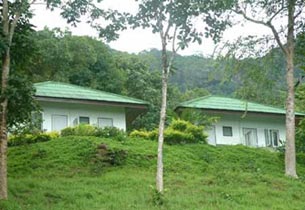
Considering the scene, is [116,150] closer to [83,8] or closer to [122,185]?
[122,185]

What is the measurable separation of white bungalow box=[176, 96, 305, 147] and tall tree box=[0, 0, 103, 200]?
14.7 metres

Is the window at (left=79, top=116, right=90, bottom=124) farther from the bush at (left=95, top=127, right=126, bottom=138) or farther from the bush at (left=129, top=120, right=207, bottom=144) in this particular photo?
the bush at (left=95, top=127, right=126, bottom=138)

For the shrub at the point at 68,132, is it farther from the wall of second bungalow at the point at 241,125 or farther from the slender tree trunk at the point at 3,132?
the slender tree trunk at the point at 3,132

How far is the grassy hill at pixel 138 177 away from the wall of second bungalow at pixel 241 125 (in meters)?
5.97

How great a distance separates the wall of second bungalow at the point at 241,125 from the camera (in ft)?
101

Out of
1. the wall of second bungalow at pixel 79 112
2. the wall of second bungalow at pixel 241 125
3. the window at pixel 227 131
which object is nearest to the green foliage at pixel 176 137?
the wall of second bungalow at pixel 79 112

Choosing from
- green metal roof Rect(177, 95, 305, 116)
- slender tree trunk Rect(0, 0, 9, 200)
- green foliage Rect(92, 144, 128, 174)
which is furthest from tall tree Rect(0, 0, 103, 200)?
green metal roof Rect(177, 95, 305, 116)

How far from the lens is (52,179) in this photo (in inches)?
699

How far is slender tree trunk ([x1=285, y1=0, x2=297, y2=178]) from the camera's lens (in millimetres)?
21000

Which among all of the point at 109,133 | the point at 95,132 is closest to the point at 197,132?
the point at 109,133

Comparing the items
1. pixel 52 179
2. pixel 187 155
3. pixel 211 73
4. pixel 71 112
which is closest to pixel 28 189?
pixel 52 179

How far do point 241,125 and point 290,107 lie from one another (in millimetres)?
9777

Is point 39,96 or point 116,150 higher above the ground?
point 39,96

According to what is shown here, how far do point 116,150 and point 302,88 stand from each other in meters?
10.2
